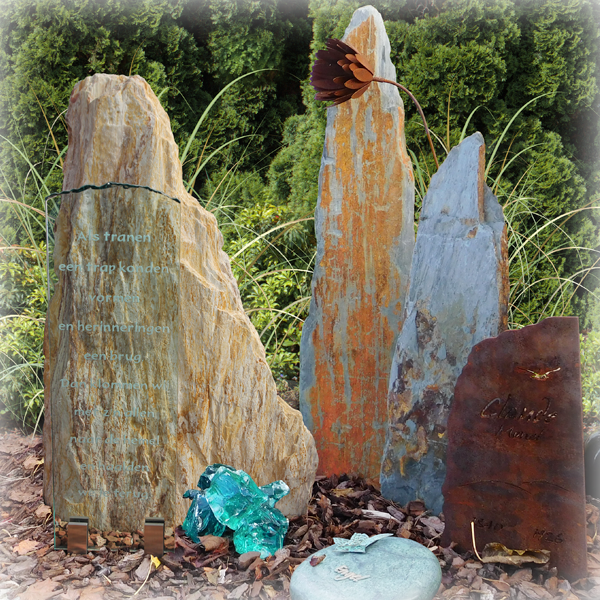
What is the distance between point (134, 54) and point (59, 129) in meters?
0.91

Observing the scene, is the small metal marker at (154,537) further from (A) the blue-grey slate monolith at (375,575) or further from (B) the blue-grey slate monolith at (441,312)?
(B) the blue-grey slate monolith at (441,312)

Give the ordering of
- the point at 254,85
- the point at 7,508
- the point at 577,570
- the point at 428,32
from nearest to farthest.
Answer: the point at 577,570
the point at 7,508
the point at 428,32
the point at 254,85

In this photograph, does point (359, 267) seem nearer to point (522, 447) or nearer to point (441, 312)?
point (441, 312)

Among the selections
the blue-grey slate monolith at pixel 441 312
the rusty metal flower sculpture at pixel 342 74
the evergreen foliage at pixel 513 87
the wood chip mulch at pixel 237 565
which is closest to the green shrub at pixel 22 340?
the wood chip mulch at pixel 237 565

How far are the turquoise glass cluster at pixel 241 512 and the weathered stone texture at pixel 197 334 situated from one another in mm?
157

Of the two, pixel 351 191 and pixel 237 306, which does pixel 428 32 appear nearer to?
pixel 351 191

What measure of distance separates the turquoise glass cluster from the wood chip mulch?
2.3 inches

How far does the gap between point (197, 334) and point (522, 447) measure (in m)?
1.26

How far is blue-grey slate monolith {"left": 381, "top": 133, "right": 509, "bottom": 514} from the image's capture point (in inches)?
101

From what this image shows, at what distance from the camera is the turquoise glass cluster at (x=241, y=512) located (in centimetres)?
243

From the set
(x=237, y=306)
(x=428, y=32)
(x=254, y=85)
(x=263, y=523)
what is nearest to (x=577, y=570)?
(x=263, y=523)

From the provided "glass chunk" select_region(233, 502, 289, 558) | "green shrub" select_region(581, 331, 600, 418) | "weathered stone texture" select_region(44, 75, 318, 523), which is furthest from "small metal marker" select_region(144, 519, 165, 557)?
"green shrub" select_region(581, 331, 600, 418)

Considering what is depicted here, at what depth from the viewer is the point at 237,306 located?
269cm

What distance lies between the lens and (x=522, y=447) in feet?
7.37
